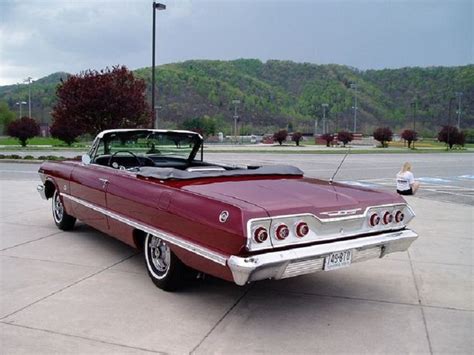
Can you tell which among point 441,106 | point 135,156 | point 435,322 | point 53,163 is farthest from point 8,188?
point 441,106

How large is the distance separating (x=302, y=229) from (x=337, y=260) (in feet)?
1.42

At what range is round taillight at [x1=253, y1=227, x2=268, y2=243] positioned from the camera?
3.73 m

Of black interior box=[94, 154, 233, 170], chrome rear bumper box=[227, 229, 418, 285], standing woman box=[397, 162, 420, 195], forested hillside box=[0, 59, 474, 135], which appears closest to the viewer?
chrome rear bumper box=[227, 229, 418, 285]

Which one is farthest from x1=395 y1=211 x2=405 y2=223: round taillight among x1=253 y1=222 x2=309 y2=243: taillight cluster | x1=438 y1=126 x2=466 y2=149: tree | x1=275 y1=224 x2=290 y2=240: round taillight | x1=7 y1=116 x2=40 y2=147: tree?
x1=438 y1=126 x2=466 y2=149: tree

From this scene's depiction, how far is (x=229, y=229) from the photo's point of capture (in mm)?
3746

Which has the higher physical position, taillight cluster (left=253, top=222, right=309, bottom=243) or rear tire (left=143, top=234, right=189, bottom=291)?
taillight cluster (left=253, top=222, right=309, bottom=243)

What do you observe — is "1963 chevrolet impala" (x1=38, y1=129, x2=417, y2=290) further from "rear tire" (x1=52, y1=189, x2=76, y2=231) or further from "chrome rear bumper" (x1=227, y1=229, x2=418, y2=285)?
"rear tire" (x1=52, y1=189, x2=76, y2=231)

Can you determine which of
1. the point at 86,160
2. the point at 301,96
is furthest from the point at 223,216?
the point at 301,96

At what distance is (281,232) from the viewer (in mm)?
3850

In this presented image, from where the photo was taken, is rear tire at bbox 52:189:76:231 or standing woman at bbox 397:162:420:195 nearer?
rear tire at bbox 52:189:76:231

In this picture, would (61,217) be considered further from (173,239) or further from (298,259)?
(298,259)

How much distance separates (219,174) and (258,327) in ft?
5.17

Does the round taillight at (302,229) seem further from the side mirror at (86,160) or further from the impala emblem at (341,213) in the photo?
the side mirror at (86,160)

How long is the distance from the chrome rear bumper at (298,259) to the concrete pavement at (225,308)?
0.48 m
